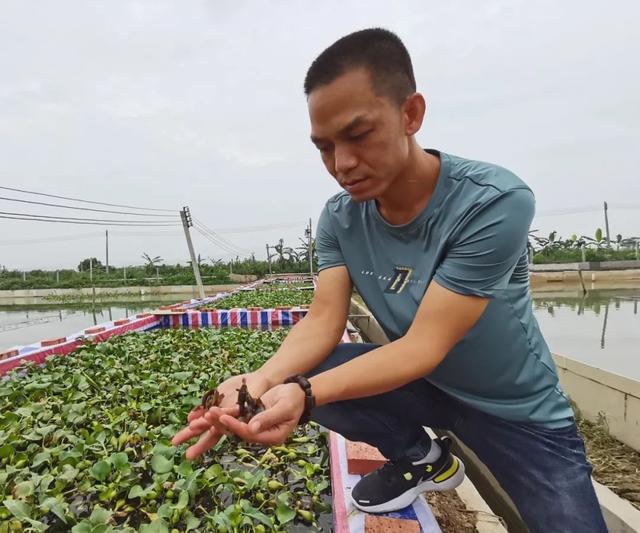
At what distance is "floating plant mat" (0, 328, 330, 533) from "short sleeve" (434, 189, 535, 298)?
1.16 meters

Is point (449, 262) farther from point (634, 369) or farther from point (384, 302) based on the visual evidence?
point (634, 369)

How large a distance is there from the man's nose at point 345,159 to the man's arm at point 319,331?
1.61 ft

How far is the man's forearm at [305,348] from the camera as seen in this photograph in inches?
55.5

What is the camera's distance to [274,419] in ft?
3.36

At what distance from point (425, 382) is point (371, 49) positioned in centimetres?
111

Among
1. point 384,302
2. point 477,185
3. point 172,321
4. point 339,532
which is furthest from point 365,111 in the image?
point 172,321

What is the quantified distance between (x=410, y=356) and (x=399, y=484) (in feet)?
2.33

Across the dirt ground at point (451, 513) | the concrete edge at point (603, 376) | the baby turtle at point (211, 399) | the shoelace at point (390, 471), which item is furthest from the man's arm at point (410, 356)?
the concrete edge at point (603, 376)

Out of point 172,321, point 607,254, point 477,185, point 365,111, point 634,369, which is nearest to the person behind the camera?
point 365,111

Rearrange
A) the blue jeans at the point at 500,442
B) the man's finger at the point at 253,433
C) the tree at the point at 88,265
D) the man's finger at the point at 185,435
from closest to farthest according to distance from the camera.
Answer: the man's finger at the point at 253,433, the man's finger at the point at 185,435, the blue jeans at the point at 500,442, the tree at the point at 88,265

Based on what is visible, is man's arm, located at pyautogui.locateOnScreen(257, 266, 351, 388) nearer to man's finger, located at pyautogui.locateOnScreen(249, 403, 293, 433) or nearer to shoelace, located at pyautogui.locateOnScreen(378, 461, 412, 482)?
man's finger, located at pyautogui.locateOnScreen(249, 403, 293, 433)

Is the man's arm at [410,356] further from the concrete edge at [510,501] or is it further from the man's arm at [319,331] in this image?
the concrete edge at [510,501]

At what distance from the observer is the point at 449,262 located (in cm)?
123

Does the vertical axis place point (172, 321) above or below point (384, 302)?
below
